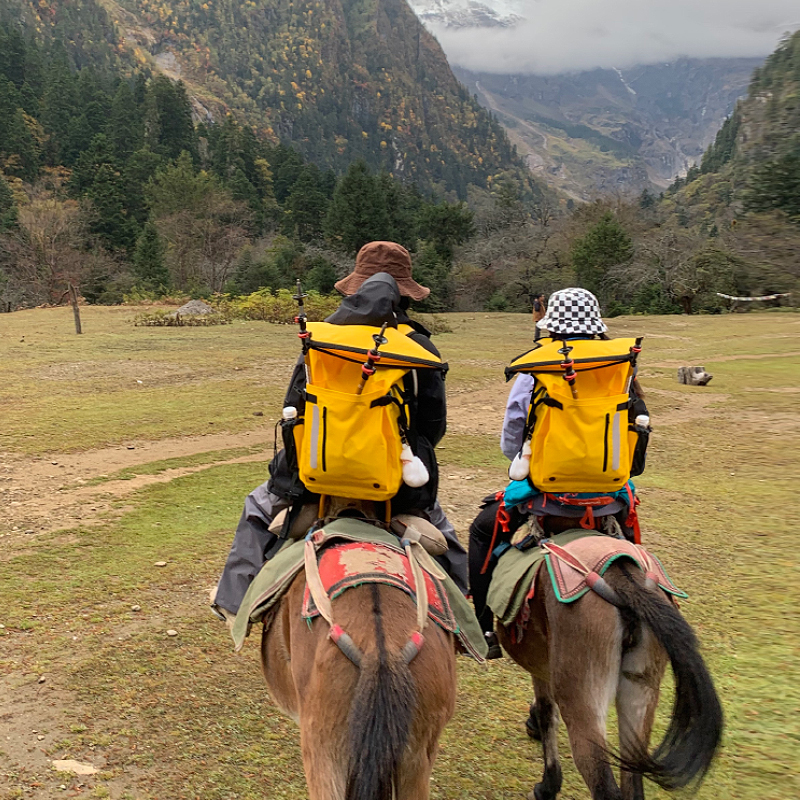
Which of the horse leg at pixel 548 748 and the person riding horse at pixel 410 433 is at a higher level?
the person riding horse at pixel 410 433

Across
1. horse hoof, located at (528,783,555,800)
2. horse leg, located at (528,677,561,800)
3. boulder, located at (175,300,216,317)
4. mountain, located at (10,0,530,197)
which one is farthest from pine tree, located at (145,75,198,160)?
horse hoof, located at (528,783,555,800)

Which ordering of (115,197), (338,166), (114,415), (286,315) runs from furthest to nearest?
(338,166) < (115,197) < (286,315) < (114,415)

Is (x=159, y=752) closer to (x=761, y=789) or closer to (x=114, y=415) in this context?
(x=761, y=789)

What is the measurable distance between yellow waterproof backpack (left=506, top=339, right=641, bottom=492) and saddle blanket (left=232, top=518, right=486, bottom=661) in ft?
2.32

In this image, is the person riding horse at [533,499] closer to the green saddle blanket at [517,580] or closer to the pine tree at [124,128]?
the green saddle blanket at [517,580]

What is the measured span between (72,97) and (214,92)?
94517 millimetres

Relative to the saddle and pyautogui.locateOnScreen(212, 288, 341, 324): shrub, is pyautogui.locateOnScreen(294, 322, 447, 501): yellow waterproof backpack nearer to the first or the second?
the saddle

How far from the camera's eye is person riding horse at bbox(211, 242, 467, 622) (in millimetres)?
2740

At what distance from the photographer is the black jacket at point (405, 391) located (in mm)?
2695

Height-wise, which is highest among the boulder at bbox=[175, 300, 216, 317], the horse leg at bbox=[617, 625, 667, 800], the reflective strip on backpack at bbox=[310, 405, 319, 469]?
the reflective strip on backpack at bbox=[310, 405, 319, 469]

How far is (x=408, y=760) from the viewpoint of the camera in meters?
1.97

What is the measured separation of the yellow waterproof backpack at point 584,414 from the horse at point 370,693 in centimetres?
97

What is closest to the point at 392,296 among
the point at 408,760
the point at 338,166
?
the point at 408,760

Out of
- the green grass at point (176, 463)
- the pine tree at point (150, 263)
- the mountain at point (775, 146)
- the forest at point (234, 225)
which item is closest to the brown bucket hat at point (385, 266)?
the green grass at point (176, 463)
